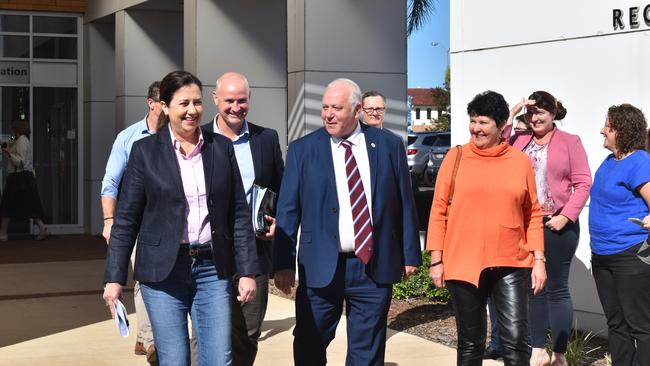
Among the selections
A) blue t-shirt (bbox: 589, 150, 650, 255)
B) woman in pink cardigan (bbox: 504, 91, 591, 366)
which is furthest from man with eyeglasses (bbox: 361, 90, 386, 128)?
blue t-shirt (bbox: 589, 150, 650, 255)

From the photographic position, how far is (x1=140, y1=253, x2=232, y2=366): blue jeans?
5.42 m

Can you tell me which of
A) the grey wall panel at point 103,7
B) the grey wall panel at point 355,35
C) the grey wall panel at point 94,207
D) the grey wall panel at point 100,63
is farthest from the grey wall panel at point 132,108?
the grey wall panel at point 355,35

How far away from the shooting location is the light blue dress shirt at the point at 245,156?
6.58 metres

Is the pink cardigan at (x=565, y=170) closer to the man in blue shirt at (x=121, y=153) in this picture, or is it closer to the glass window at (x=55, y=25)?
the man in blue shirt at (x=121, y=153)

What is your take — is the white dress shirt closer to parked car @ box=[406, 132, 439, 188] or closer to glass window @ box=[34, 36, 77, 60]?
glass window @ box=[34, 36, 77, 60]

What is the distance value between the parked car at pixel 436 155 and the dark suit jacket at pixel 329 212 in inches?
1176

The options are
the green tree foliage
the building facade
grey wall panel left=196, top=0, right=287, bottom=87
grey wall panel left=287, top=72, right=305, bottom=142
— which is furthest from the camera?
the green tree foliage

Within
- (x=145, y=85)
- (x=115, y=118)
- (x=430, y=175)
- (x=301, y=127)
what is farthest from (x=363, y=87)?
(x=430, y=175)

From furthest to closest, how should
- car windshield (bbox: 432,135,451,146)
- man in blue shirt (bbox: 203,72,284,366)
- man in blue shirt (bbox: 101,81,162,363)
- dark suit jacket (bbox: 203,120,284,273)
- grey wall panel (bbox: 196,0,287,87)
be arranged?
car windshield (bbox: 432,135,451,146) < grey wall panel (bbox: 196,0,287,87) < man in blue shirt (bbox: 101,81,162,363) < dark suit jacket (bbox: 203,120,284,273) < man in blue shirt (bbox: 203,72,284,366)

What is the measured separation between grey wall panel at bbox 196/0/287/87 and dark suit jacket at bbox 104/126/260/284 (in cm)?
923

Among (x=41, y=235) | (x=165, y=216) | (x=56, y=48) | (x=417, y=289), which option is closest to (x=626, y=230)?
(x=165, y=216)

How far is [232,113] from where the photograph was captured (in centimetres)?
651

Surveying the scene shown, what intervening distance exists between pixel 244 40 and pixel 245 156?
8429 mm

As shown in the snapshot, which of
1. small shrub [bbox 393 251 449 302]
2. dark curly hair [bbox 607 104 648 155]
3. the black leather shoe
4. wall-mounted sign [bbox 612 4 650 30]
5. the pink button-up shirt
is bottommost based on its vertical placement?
the black leather shoe
